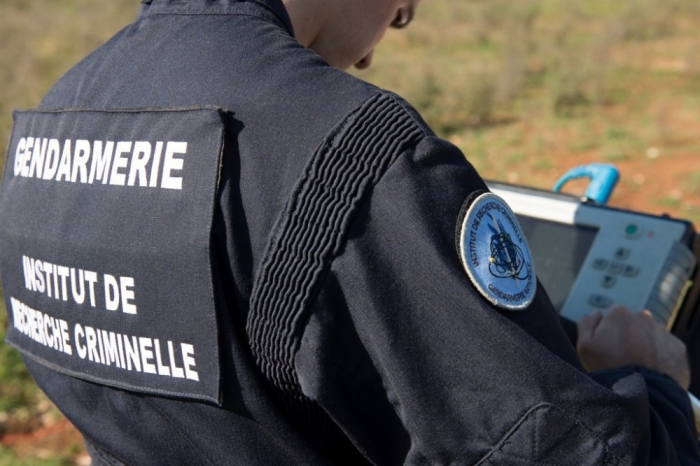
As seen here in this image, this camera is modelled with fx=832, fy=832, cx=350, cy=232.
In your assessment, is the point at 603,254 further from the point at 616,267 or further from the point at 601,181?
the point at 601,181

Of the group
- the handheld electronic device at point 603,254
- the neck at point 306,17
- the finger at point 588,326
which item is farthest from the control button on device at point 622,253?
the neck at point 306,17

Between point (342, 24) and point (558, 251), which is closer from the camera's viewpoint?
point (342, 24)

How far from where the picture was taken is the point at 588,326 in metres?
1.38

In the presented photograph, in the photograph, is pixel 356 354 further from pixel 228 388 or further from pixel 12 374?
pixel 12 374

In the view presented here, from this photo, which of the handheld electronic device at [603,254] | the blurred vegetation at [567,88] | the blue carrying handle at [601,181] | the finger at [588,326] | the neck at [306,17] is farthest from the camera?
the blurred vegetation at [567,88]

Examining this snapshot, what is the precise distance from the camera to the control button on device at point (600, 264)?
5.36 feet

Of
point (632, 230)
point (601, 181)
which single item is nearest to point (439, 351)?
point (632, 230)

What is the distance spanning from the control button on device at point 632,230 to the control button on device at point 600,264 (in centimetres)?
7

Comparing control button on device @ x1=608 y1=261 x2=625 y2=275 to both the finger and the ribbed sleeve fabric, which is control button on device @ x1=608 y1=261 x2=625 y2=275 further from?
the ribbed sleeve fabric

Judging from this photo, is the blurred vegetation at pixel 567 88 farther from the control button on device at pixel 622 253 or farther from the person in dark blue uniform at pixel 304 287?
the person in dark blue uniform at pixel 304 287

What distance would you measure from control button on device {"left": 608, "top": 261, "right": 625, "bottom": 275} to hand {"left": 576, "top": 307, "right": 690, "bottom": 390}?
0.82 feet

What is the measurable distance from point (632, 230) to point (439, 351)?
2.83ft

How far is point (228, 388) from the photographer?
3.50ft

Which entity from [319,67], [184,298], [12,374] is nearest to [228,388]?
[184,298]
